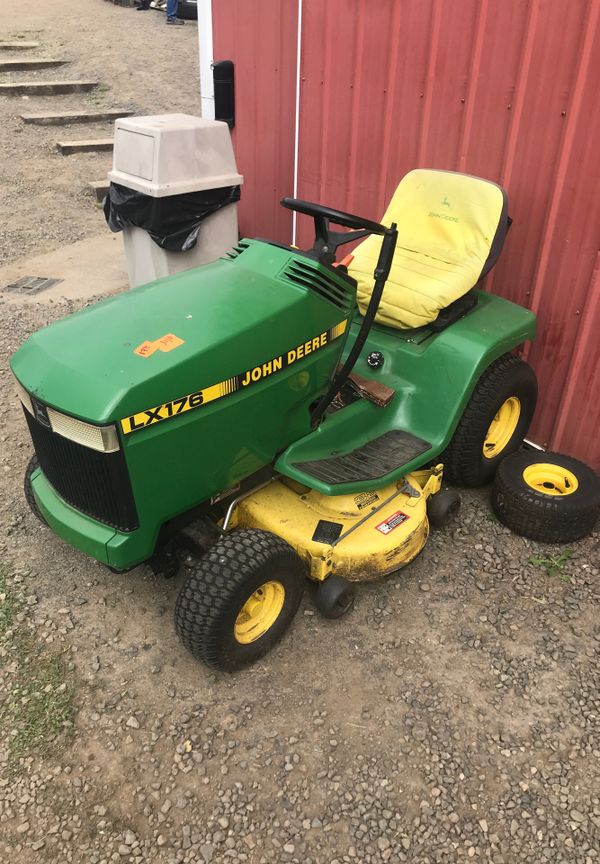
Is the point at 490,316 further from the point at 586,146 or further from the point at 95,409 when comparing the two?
the point at 95,409

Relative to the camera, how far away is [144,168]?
4180 millimetres

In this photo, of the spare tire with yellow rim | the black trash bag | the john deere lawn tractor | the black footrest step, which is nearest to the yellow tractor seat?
the john deere lawn tractor

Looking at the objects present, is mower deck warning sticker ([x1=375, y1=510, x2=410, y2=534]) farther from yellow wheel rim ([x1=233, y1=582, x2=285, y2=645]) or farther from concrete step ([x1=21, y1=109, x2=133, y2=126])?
concrete step ([x1=21, y1=109, x2=133, y2=126])

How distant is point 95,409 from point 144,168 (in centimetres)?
268

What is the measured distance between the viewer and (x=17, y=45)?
12008 mm

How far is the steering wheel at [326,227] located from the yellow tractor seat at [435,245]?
1.84ft

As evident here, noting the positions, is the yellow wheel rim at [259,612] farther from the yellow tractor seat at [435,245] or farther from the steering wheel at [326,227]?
the yellow tractor seat at [435,245]

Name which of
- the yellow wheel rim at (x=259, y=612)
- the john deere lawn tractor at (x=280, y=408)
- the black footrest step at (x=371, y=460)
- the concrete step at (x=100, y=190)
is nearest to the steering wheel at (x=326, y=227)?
the john deere lawn tractor at (x=280, y=408)

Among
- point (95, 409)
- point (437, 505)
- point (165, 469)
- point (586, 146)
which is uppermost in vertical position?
point (586, 146)

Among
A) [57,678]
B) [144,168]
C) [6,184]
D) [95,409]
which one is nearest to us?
[95,409]

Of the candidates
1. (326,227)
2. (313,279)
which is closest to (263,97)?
(326,227)

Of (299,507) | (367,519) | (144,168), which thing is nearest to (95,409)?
(299,507)

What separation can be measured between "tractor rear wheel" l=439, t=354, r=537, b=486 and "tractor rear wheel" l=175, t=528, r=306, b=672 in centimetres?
107

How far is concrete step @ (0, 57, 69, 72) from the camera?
36.1 feet
